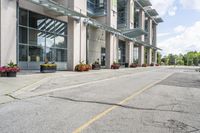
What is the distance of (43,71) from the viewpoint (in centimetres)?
2364

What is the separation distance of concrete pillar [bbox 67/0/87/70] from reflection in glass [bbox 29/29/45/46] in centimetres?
313

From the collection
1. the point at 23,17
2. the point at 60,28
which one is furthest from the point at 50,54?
the point at 23,17

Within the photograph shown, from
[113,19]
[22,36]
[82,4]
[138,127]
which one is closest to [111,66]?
[113,19]

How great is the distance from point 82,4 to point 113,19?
1159 cm

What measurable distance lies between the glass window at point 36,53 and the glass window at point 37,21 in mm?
2356

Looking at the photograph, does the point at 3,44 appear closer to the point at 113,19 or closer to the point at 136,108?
the point at 136,108

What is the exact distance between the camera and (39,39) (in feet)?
91.8

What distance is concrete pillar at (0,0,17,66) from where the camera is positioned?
18.5 metres

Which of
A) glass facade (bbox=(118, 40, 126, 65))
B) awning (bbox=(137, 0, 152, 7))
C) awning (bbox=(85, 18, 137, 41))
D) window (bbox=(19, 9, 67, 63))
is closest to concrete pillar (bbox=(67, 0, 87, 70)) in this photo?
awning (bbox=(85, 18, 137, 41))

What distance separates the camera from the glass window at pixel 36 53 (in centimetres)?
2689

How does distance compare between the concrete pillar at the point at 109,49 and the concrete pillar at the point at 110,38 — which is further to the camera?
the concrete pillar at the point at 109,49

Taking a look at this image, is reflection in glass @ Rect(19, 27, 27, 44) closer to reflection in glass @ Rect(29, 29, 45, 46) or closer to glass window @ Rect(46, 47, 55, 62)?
reflection in glass @ Rect(29, 29, 45, 46)

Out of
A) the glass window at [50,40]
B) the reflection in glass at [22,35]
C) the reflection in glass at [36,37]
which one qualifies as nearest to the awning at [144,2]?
the glass window at [50,40]

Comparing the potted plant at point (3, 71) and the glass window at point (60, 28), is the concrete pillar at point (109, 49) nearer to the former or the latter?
the glass window at point (60, 28)
